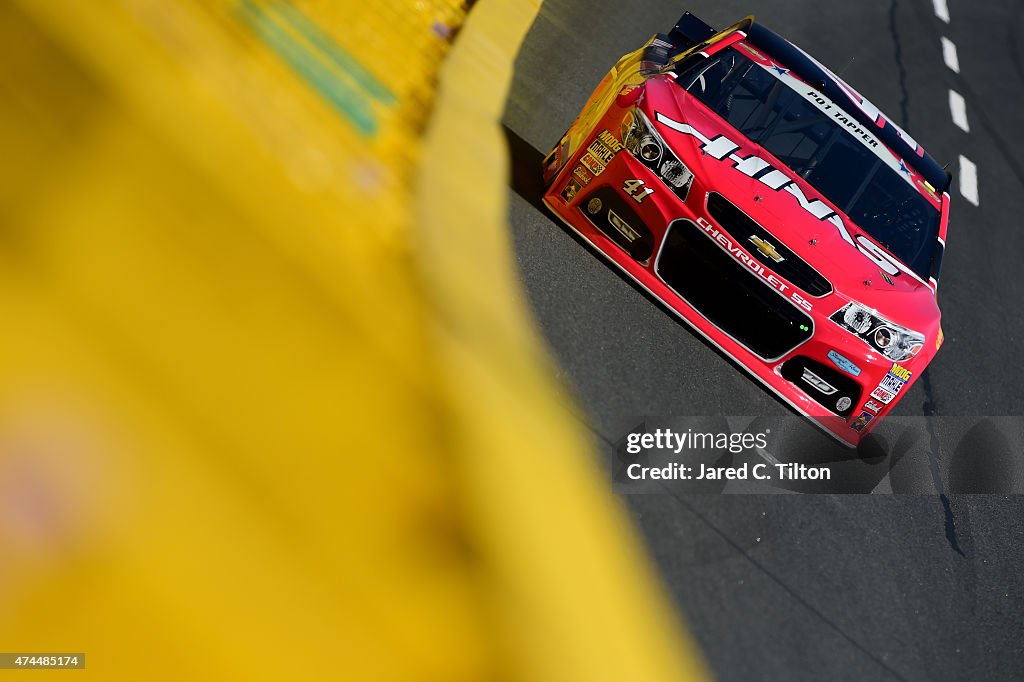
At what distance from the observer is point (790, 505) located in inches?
196

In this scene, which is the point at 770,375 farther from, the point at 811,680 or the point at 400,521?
the point at 400,521

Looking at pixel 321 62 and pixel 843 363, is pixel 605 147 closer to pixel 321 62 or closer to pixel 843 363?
pixel 843 363

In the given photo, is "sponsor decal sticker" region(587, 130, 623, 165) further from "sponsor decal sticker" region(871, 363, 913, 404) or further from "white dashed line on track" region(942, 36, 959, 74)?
"white dashed line on track" region(942, 36, 959, 74)

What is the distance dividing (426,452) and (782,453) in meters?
2.09

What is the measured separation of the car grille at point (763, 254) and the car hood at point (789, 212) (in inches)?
1.1

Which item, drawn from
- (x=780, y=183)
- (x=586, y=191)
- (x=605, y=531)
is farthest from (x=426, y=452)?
(x=780, y=183)

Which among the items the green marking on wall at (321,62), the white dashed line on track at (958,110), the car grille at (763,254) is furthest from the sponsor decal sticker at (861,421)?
the white dashed line on track at (958,110)

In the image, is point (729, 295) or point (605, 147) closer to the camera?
point (729, 295)

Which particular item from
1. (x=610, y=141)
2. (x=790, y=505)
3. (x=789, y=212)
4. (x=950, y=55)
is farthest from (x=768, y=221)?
(x=950, y=55)

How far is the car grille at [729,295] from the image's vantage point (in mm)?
4965

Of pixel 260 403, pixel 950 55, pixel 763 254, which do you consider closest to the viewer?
pixel 260 403

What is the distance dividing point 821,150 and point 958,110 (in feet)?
13.5

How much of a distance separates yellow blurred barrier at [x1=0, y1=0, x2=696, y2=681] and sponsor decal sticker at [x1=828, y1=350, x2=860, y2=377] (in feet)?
4.88

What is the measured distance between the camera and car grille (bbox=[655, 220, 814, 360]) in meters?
4.96
